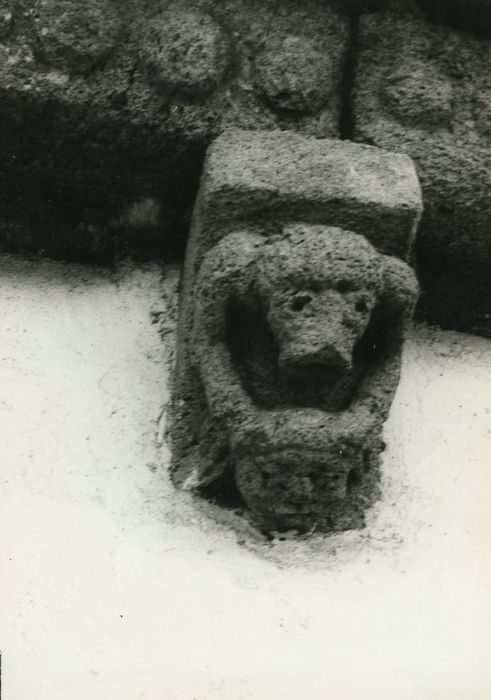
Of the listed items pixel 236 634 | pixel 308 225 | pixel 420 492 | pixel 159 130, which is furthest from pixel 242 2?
pixel 236 634

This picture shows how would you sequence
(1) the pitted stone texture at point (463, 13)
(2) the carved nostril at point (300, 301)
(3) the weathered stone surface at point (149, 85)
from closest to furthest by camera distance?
(2) the carved nostril at point (300, 301) < (3) the weathered stone surface at point (149, 85) < (1) the pitted stone texture at point (463, 13)

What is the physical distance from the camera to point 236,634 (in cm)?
169

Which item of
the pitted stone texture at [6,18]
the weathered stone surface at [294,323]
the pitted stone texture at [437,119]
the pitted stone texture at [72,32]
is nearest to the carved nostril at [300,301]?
the weathered stone surface at [294,323]

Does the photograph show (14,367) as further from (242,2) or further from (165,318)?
(242,2)

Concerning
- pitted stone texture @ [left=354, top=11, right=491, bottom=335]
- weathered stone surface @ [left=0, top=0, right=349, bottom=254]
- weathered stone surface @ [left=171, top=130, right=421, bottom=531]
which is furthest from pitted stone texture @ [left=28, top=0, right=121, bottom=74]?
pitted stone texture @ [left=354, top=11, right=491, bottom=335]

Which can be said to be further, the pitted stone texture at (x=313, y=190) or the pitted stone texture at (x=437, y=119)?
the pitted stone texture at (x=437, y=119)

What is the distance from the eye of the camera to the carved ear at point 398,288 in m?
1.78

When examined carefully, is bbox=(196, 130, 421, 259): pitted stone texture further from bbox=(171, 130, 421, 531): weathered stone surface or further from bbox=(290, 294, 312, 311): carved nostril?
bbox=(290, 294, 312, 311): carved nostril

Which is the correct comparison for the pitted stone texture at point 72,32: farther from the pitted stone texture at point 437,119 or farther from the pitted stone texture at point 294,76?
the pitted stone texture at point 437,119

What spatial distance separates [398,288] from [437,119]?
0.31 metres

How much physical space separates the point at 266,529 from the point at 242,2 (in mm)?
792

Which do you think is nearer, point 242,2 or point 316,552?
point 316,552

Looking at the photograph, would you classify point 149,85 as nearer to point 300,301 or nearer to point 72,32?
point 72,32

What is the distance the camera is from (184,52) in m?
1.89
